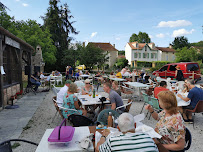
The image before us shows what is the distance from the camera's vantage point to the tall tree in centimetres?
2922

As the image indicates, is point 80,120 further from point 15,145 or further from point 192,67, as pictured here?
point 192,67

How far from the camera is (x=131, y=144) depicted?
1447 millimetres

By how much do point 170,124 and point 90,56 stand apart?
20.3 meters

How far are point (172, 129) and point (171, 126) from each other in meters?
0.04

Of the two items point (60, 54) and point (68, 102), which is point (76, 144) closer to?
point (68, 102)

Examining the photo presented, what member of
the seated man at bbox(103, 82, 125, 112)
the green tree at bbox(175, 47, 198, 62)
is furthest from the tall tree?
the seated man at bbox(103, 82, 125, 112)

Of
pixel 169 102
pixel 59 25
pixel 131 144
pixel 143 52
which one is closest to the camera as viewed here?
pixel 131 144

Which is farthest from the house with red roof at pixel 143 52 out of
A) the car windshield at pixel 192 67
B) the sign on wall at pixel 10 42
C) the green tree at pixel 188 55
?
the sign on wall at pixel 10 42

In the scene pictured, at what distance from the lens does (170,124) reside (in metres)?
2.14

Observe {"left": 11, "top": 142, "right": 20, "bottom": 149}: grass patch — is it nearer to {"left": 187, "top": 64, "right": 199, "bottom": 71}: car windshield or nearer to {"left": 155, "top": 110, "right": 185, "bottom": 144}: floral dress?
{"left": 155, "top": 110, "right": 185, "bottom": 144}: floral dress

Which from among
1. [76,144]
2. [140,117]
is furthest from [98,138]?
[140,117]

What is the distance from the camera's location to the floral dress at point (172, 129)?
6.71 ft

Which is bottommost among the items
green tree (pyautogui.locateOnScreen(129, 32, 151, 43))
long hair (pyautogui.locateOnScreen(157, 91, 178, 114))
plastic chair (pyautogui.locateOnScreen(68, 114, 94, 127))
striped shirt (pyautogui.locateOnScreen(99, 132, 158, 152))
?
plastic chair (pyautogui.locateOnScreen(68, 114, 94, 127))

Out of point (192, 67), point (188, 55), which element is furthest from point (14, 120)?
point (188, 55)
